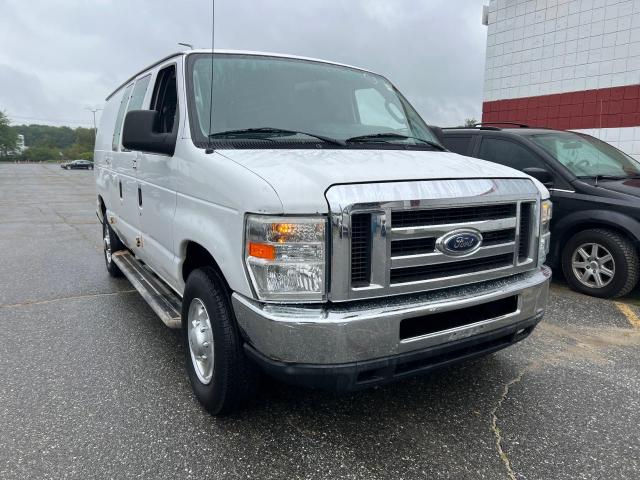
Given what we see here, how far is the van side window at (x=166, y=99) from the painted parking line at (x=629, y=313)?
4.21 meters

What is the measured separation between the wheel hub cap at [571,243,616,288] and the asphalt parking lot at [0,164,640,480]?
0.77 metres

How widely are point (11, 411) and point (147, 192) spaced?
170cm

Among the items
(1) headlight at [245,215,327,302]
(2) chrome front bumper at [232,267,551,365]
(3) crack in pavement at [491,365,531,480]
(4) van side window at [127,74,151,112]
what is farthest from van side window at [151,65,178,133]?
(3) crack in pavement at [491,365,531,480]

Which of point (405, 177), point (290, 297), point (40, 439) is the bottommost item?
point (40, 439)

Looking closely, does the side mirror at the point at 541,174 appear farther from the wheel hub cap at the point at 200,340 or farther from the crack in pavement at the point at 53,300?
the crack in pavement at the point at 53,300

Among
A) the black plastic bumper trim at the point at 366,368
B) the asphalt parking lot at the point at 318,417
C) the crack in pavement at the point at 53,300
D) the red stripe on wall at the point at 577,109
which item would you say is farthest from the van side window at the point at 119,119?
the red stripe on wall at the point at 577,109

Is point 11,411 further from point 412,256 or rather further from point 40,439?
point 412,256

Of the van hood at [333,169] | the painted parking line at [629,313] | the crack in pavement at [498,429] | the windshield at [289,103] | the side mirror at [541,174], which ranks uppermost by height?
the windshield at [289,103]

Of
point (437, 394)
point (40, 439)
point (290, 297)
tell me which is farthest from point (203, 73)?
point (437, 394)

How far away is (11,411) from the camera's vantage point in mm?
2951

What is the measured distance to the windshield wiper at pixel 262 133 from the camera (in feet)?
9.87

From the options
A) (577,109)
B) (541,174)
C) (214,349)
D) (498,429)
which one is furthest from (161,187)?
(577,109)

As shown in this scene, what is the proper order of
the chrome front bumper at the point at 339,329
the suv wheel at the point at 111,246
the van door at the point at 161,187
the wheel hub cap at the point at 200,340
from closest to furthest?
the chrome front bumper at the point at 339,329
the wheel hub cap at the point at 200,340
the van door at the point at 161,187
the suv wheel at the point at 111,246

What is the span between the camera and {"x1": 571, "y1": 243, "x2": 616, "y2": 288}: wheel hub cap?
5.07 meters
